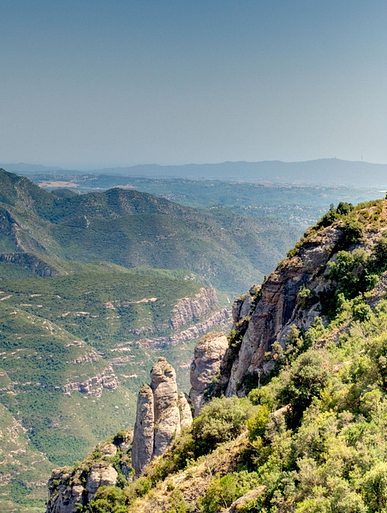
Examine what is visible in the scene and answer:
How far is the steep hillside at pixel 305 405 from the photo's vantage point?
18.5m

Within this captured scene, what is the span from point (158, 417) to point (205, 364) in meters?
8.84

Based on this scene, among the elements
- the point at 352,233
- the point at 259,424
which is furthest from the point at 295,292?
the point at 259,424

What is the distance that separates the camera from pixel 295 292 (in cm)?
4197

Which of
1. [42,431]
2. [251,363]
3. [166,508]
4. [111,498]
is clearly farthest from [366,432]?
[42,431]

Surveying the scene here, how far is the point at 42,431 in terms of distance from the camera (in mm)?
193125

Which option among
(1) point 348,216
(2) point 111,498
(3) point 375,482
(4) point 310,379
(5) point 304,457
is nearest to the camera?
(3) point 375,482

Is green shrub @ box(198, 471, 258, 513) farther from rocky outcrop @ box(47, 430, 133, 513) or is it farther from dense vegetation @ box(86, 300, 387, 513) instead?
rocky outcrop @ box(47, 430, 133, 513)

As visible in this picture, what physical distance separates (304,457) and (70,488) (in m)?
48.3

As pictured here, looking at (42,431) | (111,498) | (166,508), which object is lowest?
(42,431)

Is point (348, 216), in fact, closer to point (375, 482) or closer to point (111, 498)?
point (375, 482)

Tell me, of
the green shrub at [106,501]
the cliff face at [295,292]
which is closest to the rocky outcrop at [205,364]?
the cliff face at [295,292]

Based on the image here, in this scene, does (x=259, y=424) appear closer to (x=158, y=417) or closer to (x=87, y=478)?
(x=158, y=417)

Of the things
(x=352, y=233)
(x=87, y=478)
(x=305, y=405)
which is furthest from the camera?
(x=87, y=478)

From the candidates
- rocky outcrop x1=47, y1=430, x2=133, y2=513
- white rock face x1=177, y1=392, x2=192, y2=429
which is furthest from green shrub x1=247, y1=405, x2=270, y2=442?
rocky outcrop x1=47, y1=430, x2=133, y2=513
